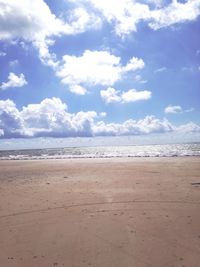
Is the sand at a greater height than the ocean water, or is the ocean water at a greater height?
the ocean water

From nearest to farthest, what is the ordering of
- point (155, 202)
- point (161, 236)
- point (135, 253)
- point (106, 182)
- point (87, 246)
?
point (135, 253) → point (87, 246) → point (161, 236) → point (155, 202) → point (106, 182)

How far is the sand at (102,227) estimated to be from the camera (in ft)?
22.7

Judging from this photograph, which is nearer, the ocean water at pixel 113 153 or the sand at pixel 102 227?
the sand at pixel 102 227

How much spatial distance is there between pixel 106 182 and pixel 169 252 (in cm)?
1045

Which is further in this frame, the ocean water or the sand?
the ocean water

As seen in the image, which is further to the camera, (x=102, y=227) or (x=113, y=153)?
(x=113, y=153)

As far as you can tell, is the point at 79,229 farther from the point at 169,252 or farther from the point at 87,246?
the point at 169,252

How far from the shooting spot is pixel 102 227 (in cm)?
902

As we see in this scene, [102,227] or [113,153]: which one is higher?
[113,153]

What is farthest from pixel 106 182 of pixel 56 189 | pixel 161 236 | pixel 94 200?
pixel 161 236

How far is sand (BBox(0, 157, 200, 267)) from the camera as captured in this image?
6934 mm

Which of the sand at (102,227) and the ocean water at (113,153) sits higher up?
the ocean water at (113,153)

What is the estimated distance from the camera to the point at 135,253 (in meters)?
7.09

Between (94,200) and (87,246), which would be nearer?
(87,246)
